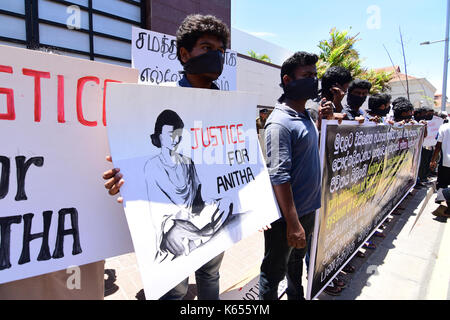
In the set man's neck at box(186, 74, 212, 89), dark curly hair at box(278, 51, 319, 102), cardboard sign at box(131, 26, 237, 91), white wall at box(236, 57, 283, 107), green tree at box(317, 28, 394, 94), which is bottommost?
man's neck at box(186, 74, 212, 89)

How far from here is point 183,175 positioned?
1.23m

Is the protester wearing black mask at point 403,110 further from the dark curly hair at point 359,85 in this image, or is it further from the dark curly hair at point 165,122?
the dark curly hair at point 165,122

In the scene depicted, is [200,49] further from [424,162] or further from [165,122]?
[424,162]

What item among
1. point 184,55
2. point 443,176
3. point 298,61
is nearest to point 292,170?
point 298,61

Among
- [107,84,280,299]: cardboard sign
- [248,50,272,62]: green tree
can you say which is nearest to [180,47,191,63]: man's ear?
[107,84,280,299]: cardboard sign

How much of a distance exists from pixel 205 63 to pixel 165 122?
48 cm

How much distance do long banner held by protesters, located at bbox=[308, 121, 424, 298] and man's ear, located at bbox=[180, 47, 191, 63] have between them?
1.05 m

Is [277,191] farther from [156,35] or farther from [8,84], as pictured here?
[156,35]

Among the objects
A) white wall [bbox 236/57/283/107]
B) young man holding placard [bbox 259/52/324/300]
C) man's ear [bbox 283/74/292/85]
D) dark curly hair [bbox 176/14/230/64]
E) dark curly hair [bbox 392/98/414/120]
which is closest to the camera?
dark curly hair [bbox 176/14/230/64]

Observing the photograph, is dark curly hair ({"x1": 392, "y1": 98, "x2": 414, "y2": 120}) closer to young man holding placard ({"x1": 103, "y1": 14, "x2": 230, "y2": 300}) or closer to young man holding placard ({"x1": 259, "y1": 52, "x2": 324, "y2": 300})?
young man holding placard ({"x1": 259, "y1": 52, "x2": 324, "y2": 300})

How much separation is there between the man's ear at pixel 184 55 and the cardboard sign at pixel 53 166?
1.63 ft

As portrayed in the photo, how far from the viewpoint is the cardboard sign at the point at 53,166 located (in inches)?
35.7

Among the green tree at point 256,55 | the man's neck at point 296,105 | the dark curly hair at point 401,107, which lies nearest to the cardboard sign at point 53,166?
the man's neck at point 296,105

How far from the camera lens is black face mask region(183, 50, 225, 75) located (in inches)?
57.6
